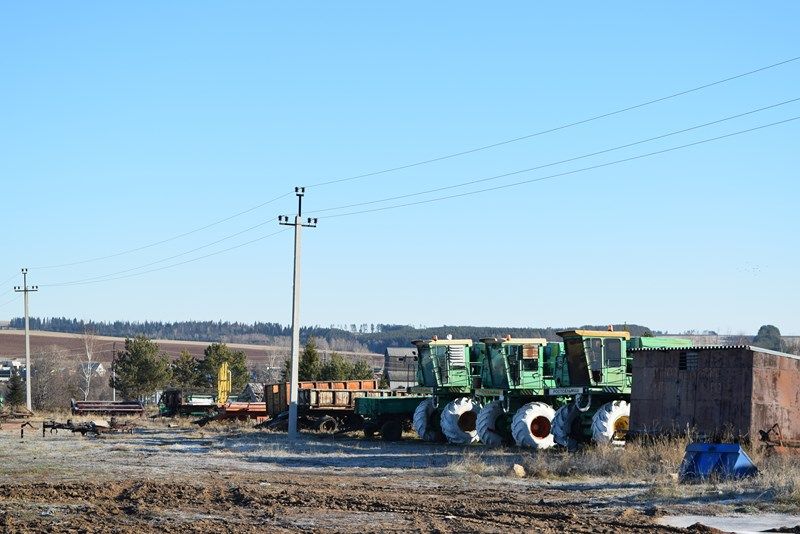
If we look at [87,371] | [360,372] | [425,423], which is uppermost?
[360,372]

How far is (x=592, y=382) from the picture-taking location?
31453 mm

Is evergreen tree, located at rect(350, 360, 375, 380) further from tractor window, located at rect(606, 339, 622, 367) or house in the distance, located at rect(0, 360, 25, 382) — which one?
house in the distance, located at rect(0, 360, 25, 382)

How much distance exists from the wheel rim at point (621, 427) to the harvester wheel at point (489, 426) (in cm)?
465

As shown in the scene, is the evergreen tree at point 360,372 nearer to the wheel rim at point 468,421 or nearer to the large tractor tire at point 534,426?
the wheel rim at point 468,421

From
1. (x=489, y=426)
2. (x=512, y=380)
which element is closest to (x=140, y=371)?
(x=512, y=380)

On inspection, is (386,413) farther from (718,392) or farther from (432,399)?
(718,392)

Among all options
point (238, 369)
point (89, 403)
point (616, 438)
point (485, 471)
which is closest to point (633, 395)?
point (616, 438)

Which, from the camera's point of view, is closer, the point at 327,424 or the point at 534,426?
the point at 534,426

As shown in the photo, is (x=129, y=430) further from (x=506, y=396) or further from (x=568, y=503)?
(x=568, y=503)

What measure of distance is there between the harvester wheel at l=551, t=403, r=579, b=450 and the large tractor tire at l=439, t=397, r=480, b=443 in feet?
13.3

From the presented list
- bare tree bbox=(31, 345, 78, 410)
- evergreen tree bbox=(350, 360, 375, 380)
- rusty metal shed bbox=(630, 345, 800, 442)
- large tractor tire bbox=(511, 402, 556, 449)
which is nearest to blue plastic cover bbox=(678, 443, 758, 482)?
rusty metal shed bbox=(630, 345, 800, 442)

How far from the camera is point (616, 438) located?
95.5 feet

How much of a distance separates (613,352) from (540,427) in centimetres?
300

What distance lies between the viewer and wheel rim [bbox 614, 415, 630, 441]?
29156 mm
